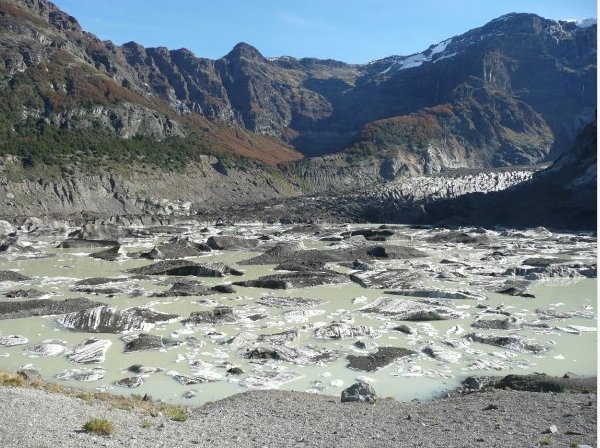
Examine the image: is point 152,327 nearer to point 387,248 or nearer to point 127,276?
point 127,276

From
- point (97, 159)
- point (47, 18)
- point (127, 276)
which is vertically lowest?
point (127, 276)

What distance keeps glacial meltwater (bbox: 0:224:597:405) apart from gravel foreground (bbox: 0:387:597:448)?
2.43 m

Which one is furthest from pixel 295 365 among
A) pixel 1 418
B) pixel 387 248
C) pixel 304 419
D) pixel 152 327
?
pixel 387 248

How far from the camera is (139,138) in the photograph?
340 ft

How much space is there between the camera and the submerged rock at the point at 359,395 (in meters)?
13.8

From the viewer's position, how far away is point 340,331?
21.0 m

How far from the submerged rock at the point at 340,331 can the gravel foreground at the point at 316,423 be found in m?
6.88

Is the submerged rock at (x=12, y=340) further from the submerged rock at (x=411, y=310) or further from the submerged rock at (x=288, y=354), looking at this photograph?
the submerged rock at (x=411, y=310)

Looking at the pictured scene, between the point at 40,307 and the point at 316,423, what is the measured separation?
686 inches

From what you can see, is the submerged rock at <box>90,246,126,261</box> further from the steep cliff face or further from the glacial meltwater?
the steep cliff face

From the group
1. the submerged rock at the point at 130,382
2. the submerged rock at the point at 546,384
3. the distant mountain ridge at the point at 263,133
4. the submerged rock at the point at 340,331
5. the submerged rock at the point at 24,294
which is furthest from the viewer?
the distant mountain ridge at the point at 263,133

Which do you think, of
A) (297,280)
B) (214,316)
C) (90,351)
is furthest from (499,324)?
(90,351)

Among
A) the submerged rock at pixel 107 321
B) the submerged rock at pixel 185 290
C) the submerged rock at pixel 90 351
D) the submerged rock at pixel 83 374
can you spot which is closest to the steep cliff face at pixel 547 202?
the submerged rock at pixel 185 290

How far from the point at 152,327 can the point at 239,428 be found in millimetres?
11503
